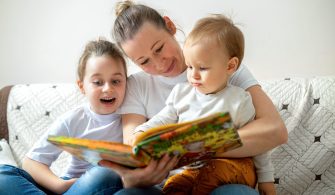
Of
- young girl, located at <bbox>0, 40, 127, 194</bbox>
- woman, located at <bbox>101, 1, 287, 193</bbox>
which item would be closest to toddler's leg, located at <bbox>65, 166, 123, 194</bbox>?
woman, located at <bbox>101, 1, 287, 193</bbox>

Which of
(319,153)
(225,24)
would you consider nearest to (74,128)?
(225,24)

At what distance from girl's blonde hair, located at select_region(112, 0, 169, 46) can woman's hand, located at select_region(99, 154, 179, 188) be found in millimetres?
436

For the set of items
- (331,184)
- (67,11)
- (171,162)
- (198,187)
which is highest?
(67,11)

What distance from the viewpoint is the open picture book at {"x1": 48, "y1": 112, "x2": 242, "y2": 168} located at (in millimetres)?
696

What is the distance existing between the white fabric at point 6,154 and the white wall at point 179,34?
0.48m

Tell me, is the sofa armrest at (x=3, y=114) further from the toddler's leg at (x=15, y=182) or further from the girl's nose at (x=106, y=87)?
the girl's nose at (x=106, y=87)

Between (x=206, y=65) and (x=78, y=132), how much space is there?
0.55 meters

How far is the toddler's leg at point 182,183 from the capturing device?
1.02 m

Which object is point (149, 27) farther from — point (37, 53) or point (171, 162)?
point (37, 53)

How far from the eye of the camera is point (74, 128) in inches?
50.0

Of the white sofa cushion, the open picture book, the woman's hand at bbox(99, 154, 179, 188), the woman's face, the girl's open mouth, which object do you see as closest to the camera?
the open picture book

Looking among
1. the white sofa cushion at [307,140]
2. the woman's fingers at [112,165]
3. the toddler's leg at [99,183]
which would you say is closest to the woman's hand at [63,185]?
the toddler's leg at [99,183]

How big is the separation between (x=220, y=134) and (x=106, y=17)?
4.13 feet

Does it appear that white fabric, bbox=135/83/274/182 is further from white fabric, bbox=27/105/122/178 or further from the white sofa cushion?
the white sofa cushion
